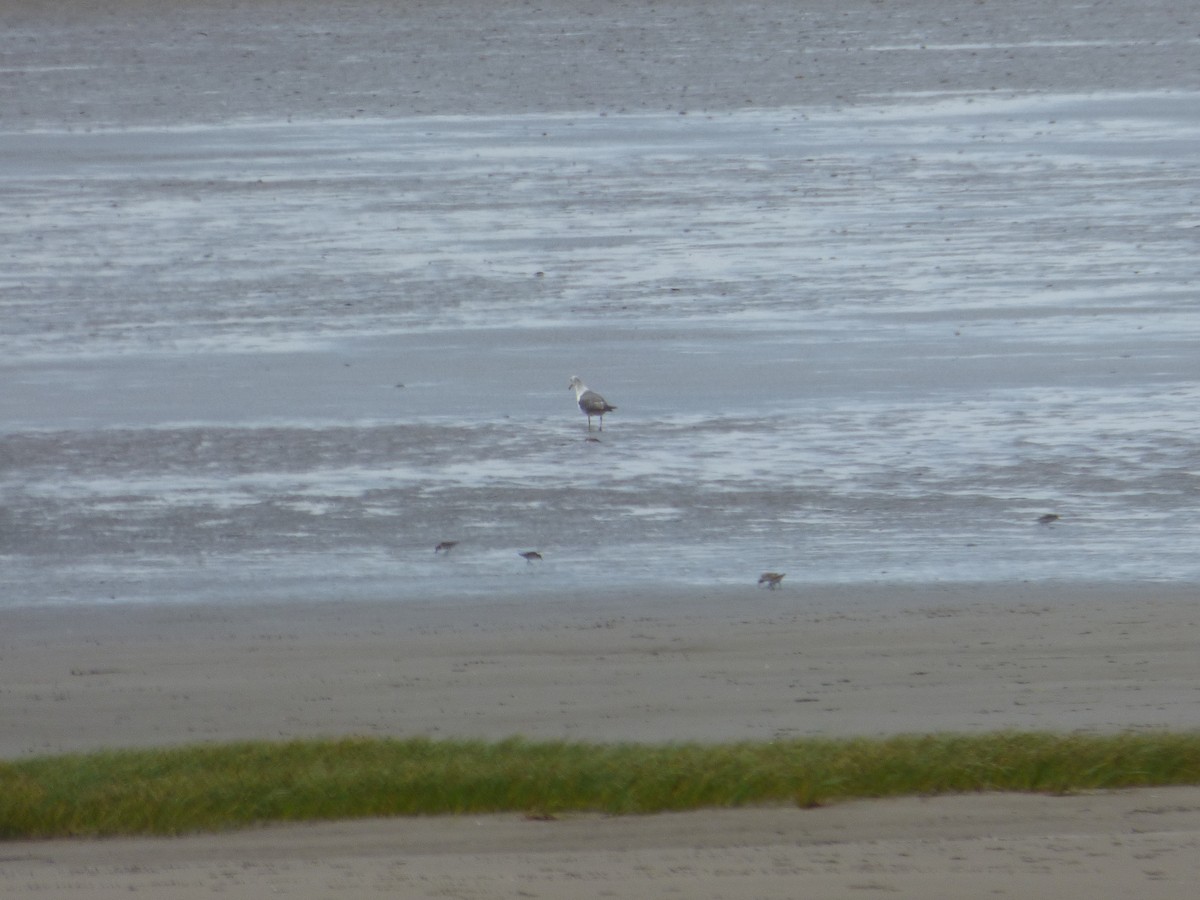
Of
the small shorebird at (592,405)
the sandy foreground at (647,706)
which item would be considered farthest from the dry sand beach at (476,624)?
the small shorebird at (592,405)

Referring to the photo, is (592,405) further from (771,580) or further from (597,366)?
(771,580)

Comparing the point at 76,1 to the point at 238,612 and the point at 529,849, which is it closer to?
the point at 238,612

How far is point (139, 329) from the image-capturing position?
14352mm

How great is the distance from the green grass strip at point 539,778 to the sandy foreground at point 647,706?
0.09 meters

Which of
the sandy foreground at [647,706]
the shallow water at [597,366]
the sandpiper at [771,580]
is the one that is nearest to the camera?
the sandy foreground at [647,706]

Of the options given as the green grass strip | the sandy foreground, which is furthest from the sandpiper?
the green grass strip

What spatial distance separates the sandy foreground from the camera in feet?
19.5

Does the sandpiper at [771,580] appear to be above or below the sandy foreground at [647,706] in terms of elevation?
above

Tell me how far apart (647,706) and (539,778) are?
113 centimetres

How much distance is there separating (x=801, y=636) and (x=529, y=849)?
2590 mm

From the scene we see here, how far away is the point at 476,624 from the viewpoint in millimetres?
9008

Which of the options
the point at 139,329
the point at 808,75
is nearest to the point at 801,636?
the point at 139,329

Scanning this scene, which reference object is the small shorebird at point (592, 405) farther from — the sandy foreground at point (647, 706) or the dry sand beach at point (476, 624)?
the sandy foreground at point (647, 706)

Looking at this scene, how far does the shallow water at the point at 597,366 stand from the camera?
1009cm
